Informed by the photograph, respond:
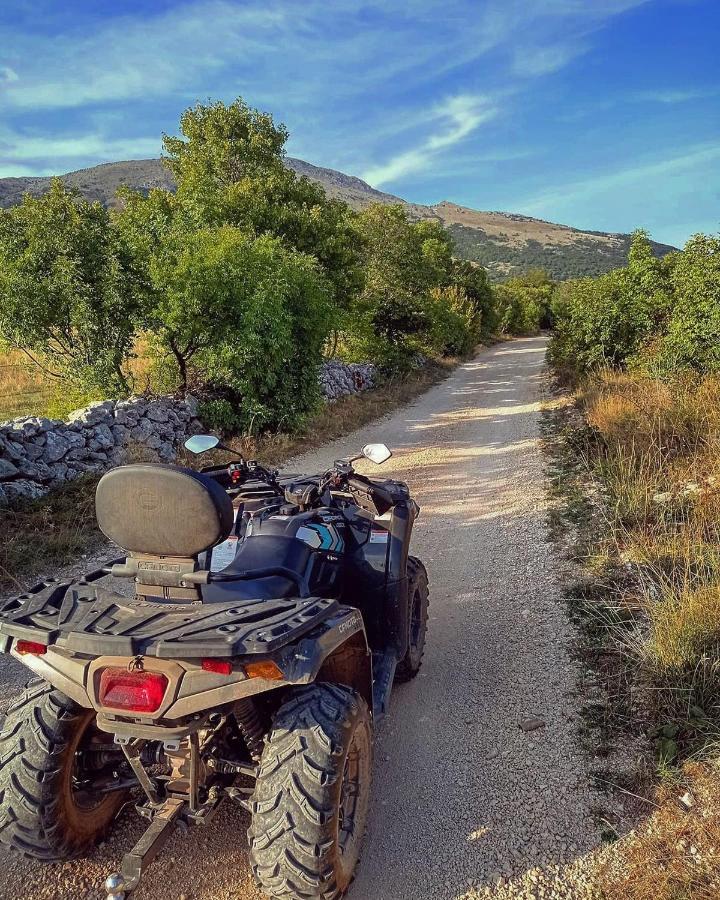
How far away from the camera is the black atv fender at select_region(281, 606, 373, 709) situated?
2.07 meters

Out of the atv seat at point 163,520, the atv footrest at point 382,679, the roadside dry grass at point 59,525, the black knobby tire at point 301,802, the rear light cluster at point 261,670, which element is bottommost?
the roadside dry grass at point 59,525

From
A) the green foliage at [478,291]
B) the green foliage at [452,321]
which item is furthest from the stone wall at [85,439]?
the green foliage at [478,291]

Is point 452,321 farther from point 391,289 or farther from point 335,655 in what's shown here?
point 335,655

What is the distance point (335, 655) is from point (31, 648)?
3.91 feet

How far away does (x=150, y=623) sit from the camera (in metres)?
2.16

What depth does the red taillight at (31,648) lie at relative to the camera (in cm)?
221

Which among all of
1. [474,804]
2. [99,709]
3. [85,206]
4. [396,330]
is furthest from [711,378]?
[396,330]

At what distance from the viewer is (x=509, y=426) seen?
12.5 m

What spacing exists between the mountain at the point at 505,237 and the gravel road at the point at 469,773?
90347 millimetres

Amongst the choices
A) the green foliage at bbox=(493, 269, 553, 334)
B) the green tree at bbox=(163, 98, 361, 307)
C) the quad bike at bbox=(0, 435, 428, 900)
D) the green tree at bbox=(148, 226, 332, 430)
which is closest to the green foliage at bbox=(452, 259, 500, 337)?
the green foliage at bbox=(493, 269, 553, 334)

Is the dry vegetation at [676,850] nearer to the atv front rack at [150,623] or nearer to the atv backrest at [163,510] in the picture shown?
the atv front rack at [150,623]

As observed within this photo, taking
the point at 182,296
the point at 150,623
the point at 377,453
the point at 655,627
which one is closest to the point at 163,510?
the point at 150,623

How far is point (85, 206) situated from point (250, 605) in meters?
9.32

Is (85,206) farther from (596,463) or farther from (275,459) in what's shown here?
(596,463)
